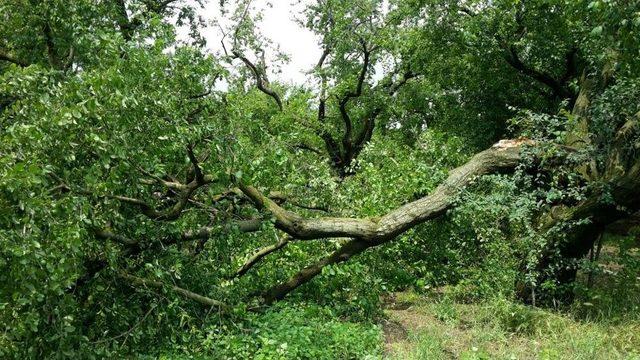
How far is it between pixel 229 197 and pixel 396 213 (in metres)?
2.24

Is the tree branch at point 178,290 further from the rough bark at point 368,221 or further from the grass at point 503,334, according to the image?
the grass at point 503,334

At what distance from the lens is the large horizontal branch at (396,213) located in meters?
6.48

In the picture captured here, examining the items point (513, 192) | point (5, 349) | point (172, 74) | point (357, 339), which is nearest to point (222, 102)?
point (172, 74)

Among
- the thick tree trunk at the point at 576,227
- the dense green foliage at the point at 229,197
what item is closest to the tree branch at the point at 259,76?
the dense green foliage at the point at 229,197

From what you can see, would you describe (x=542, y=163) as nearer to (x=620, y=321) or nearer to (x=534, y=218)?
(x=534, y=218)

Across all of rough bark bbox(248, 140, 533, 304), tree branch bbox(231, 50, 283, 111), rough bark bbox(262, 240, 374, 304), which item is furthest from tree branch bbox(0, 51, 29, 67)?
tree branch bbox(231, 50, 283, 111)

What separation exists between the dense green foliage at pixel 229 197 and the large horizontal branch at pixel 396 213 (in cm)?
14

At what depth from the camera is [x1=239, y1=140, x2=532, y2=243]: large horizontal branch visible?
6.48m

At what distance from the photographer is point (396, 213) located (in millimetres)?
7375

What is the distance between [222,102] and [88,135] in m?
1.80

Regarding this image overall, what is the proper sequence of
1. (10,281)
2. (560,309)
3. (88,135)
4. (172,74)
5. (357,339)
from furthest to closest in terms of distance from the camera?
(560,309), (172,74), (357,339), (88,135), (10,281)

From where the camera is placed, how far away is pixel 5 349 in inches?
154

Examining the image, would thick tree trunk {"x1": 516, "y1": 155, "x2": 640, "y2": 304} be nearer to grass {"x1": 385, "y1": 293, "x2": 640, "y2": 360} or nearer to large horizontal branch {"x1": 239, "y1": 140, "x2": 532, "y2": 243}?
grass {"x1": 385, "y1": 293, "x2": 640, "y2": 360}

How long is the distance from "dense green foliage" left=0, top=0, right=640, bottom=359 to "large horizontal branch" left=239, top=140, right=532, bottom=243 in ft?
0.45
